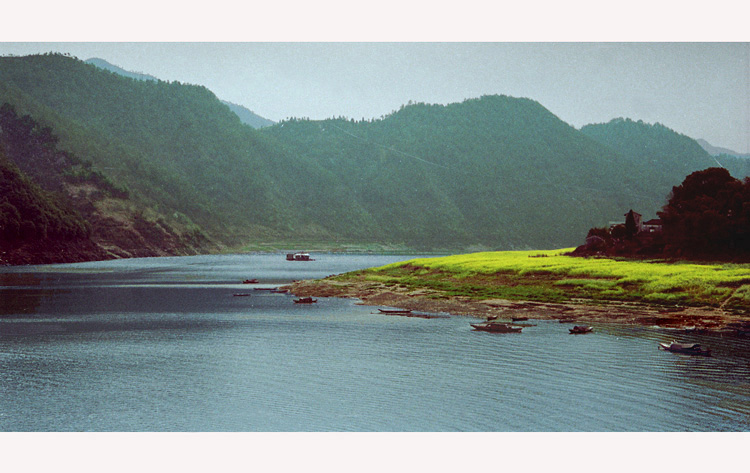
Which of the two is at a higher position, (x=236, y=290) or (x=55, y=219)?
(x=55, y=219)

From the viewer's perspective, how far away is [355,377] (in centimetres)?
3825

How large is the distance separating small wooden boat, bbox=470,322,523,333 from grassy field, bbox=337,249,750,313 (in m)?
17.1

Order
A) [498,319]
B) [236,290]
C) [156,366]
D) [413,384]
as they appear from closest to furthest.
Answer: [413,384] → [156,366] → [498,319] → [236,290]

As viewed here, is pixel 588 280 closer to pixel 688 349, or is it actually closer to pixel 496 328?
pixel 496 328

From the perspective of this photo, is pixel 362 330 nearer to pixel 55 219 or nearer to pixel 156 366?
pixel 156 366

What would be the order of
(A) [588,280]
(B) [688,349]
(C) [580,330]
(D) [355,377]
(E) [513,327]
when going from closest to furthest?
(D) [355,377]
(B) [688,349]
(C) [580,330]
(E) [513,327]
(A) [588,280]

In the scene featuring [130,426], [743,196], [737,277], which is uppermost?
[743,196]

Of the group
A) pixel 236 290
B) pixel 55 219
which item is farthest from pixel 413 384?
pixel 55 219

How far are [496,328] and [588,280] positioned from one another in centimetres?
2330

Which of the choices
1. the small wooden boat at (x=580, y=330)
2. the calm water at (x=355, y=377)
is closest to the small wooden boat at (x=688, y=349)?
the calm water at (x=355, y=377)

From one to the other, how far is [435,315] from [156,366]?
1196 inches

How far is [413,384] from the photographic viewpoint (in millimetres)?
36438

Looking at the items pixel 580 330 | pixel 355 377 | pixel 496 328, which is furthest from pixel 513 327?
pixel 355 377

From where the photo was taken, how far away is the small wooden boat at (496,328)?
2088 inches
